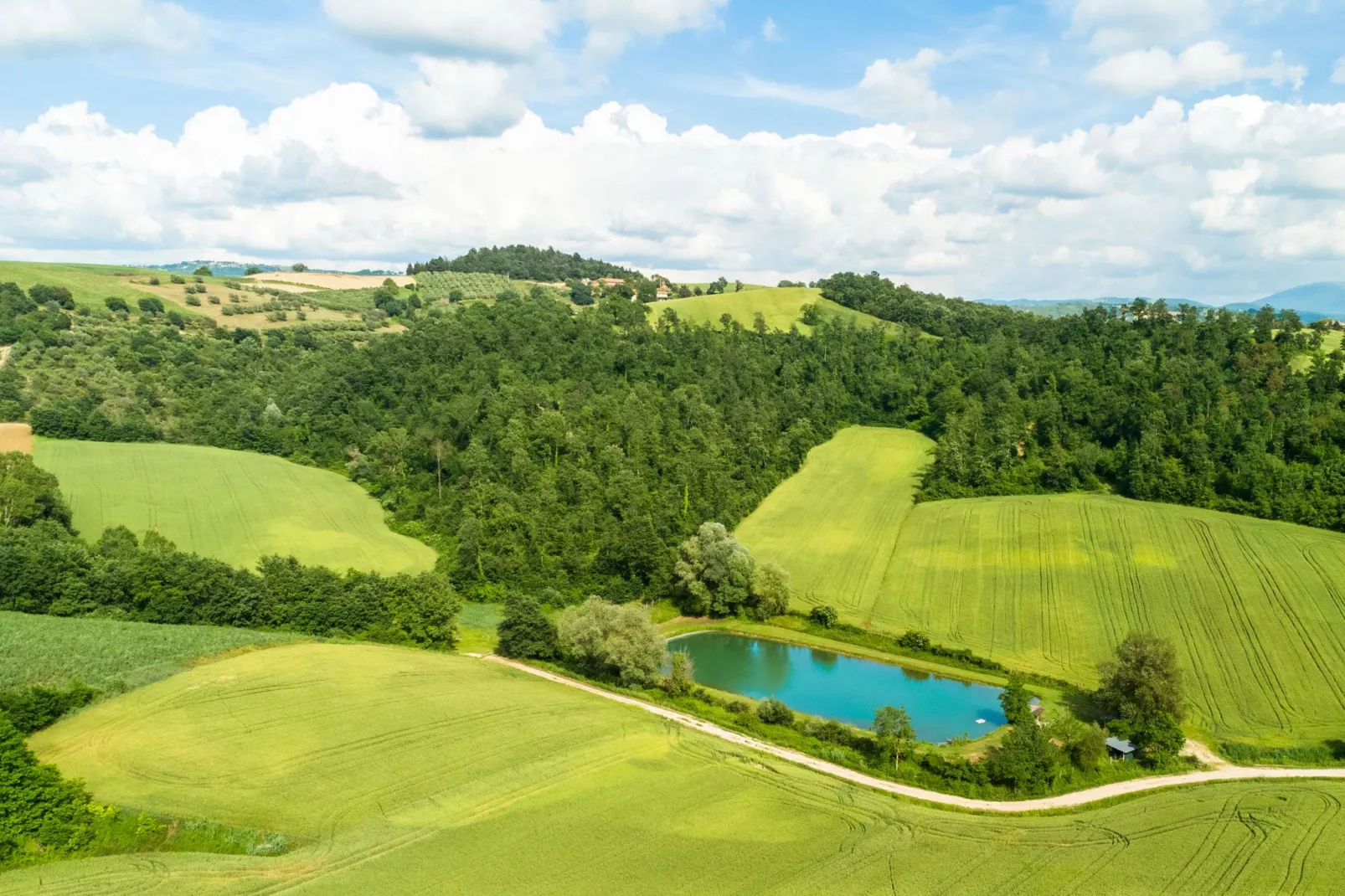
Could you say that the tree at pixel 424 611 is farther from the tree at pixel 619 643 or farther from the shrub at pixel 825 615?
the shrub at pixel 825 615

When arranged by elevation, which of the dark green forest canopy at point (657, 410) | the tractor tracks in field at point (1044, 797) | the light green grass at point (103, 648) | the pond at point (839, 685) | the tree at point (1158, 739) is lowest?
the pond at point (839, 685)

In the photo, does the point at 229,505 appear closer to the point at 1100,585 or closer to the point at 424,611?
the point at 424,611

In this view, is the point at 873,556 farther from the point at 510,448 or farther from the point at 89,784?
the point at 89,784

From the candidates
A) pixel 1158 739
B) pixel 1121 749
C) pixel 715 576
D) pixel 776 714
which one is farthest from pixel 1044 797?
pixel 715 576

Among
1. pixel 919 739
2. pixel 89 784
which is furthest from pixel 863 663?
pixel 89 784

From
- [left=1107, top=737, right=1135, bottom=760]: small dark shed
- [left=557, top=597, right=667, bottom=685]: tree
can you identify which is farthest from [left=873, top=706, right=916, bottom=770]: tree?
[left=557, top=597, right=667, bottom=685]: tree

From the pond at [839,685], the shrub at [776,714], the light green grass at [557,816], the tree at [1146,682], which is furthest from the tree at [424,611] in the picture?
the tree at [1146,682]

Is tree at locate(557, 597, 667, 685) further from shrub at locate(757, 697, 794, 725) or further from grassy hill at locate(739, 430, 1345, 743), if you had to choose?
grassy hill at locate(739, 430, 1345, 743)
